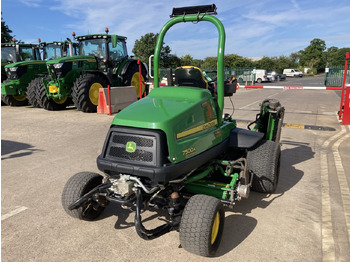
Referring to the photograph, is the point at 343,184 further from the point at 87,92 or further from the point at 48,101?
the point at 48,101

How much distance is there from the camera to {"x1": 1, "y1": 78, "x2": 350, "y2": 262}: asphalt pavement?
2.75 meters

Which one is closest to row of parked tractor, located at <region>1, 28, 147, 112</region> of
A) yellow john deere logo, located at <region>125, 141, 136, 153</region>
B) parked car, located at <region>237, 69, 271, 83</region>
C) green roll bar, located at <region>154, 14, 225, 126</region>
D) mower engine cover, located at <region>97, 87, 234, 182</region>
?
green roll bar, located at <region>154, 14, 225, 126</region>

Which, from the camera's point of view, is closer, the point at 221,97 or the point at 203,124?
the point at 203,124

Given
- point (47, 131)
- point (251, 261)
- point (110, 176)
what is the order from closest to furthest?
point (251, 261) < point (110, 176) < point (47, 131)

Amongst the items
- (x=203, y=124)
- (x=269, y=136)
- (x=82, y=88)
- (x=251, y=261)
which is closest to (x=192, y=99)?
(x=203, y=124)

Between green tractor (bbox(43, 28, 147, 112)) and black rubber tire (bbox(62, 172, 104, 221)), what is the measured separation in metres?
7.56

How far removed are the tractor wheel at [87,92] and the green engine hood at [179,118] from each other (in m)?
7.43

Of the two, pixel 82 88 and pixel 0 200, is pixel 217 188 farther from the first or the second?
pixel 82 88

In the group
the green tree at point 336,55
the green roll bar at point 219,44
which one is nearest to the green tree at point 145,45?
the green roll bar at point 219,44

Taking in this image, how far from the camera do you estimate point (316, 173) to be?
189 inches

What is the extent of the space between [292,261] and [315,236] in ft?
1.88

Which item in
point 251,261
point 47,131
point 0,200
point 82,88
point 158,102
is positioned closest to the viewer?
point 251,261

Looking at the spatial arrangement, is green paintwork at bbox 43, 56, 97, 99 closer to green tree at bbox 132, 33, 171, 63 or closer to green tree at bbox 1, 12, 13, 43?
green tree at bbox 1, 12, 13, 43

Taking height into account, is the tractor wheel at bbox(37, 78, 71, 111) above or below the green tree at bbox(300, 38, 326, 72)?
below
